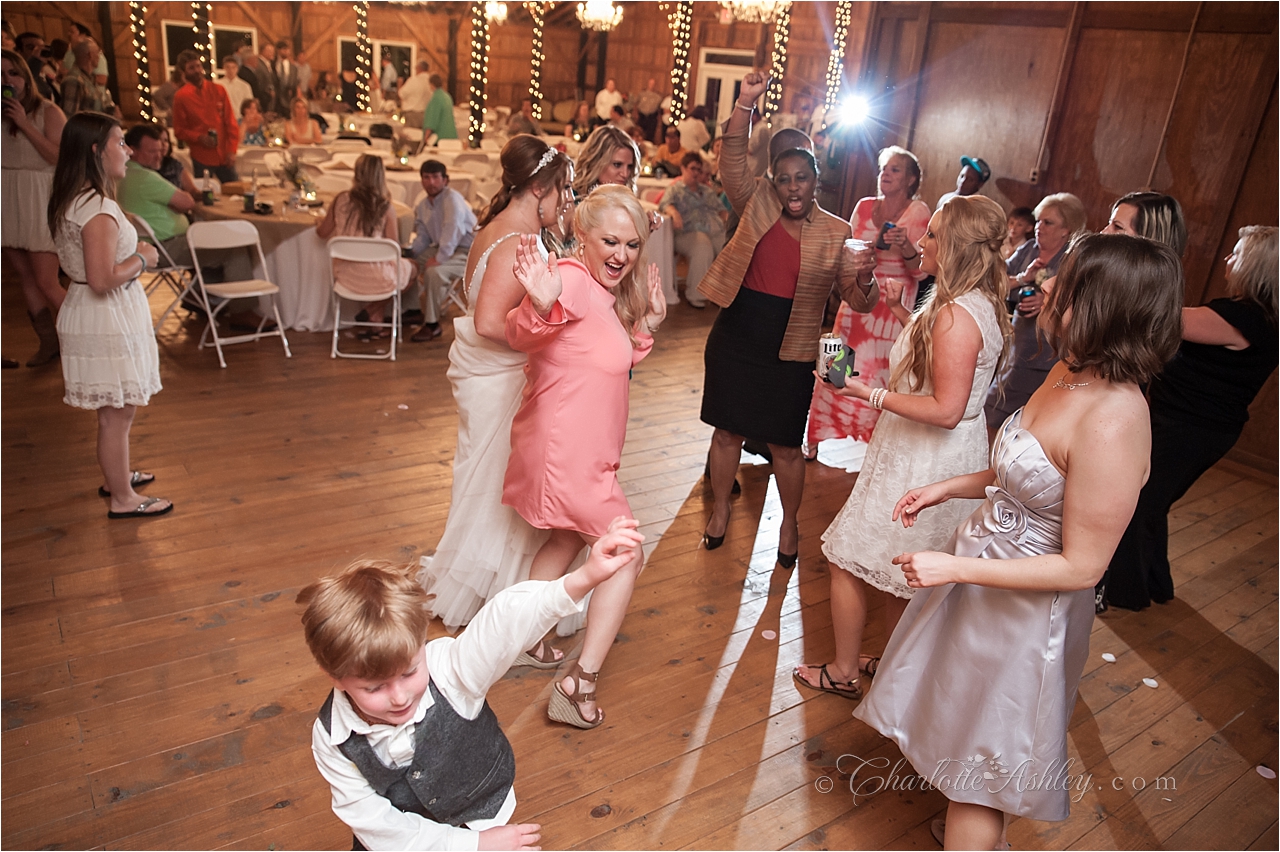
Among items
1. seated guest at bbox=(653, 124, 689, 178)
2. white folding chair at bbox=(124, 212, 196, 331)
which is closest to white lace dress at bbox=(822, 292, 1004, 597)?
white folding chair at bbox=(124, 212, 196, 331)

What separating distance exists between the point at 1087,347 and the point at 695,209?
Result: 6396mm

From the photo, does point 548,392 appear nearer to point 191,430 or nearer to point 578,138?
point 191,430

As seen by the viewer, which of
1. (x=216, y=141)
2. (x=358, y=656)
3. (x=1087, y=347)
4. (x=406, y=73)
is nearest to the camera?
(x=358, y=656)

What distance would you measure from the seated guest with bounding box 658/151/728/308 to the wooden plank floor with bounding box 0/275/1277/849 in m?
3.59

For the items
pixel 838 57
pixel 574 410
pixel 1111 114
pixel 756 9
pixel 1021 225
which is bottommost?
pixel 574 410

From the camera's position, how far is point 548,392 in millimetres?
2432

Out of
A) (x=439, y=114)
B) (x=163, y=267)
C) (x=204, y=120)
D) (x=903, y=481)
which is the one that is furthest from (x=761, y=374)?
(x=439, y=114)

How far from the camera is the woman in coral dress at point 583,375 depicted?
2.40 metres

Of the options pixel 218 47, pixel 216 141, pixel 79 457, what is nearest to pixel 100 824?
pixel 79 457

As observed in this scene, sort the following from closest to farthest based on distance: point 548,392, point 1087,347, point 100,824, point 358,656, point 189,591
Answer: point 358,656 < point 1087,347 < point 100,824 < point 548,392 < point 189,591

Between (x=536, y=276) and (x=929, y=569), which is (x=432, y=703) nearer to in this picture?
(x=929, y=569)

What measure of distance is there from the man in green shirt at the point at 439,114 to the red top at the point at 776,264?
27.0 feet

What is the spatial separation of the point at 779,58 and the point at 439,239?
5049 millimetres

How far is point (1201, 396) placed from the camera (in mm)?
3234
